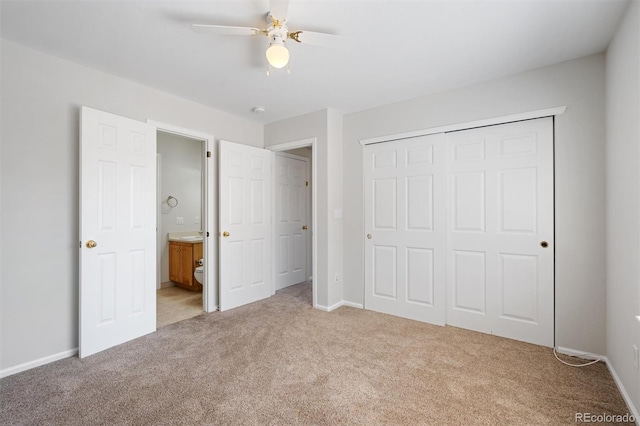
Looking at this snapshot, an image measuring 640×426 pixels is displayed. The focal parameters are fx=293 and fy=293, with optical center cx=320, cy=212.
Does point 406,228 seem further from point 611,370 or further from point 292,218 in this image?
point 292,218

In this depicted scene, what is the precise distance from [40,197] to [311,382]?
254cm

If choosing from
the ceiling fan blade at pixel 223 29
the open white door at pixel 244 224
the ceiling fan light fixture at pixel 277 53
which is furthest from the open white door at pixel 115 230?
the ceiling fan light fixture at pixel 277 53

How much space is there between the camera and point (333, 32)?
2100 mm

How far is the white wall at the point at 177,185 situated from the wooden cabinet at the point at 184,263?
143mm

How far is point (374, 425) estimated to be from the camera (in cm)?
164

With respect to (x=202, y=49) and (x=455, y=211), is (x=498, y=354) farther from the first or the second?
(x=202, y=49)

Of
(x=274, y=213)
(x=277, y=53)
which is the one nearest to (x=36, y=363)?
(x=274, y=213)

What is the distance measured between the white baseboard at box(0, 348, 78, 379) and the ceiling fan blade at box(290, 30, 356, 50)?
10.0ft

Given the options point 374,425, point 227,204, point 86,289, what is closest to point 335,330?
point 374,425

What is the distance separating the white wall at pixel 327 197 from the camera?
3.59 meters

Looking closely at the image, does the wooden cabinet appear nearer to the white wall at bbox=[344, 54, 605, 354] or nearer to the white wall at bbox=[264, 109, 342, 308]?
the white wall at bbox=[264, 109, 342, 308]

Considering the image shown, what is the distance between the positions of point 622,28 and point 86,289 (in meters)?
4.39

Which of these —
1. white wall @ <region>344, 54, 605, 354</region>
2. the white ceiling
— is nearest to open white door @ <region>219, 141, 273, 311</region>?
the white ceiling

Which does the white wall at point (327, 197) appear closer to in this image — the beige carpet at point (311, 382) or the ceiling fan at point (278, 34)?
the beige carpet at point (311, 382)
